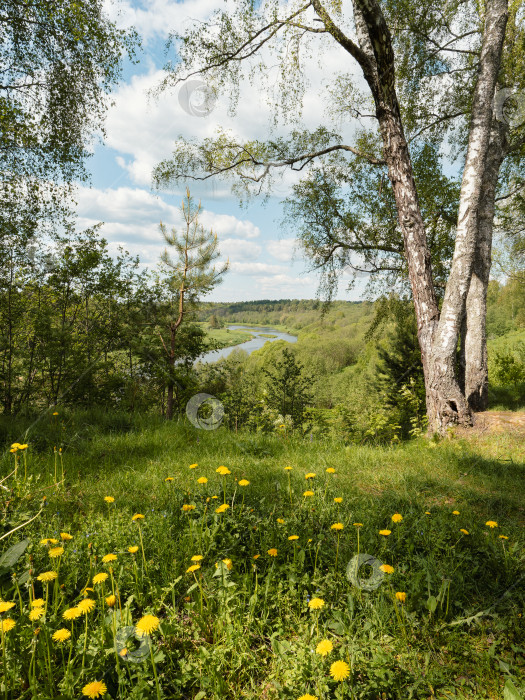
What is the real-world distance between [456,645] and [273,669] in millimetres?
867

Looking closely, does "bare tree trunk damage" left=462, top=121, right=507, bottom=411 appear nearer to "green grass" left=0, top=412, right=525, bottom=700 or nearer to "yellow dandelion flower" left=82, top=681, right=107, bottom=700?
"green grass" left=0, top=412, right=525, bottom=700

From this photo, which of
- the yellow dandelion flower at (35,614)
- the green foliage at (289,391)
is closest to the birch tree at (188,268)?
the green foliage at (289,391)

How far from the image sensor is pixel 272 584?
2.06 m

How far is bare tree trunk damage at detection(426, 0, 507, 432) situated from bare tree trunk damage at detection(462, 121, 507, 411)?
1.47 metres

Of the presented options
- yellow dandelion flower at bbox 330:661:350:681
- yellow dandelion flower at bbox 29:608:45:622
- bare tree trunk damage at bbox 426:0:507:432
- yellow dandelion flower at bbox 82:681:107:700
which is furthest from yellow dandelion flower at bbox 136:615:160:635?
bare tree trunk damage at bbox 426:0:507:432

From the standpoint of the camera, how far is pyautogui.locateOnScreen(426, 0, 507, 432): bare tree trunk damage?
5.74 meters

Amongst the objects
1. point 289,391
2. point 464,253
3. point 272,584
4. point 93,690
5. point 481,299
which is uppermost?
point 464,253

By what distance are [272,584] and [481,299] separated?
7162mm

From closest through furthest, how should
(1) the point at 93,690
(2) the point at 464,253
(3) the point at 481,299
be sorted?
(1) the point at 93,690 → (2) the point at 464,253 → (3) the point at 481,299

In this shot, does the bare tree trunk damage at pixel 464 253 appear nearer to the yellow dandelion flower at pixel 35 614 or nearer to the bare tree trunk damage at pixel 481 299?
the bare tree trunk damage at pixel 481 299

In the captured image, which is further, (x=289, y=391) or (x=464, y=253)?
(x=289, y=391)

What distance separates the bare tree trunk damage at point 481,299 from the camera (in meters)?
7.13

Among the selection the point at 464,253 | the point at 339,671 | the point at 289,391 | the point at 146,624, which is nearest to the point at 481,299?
the point at 464,253

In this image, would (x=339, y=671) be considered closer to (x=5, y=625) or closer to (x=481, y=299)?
(x=5, y=625)
